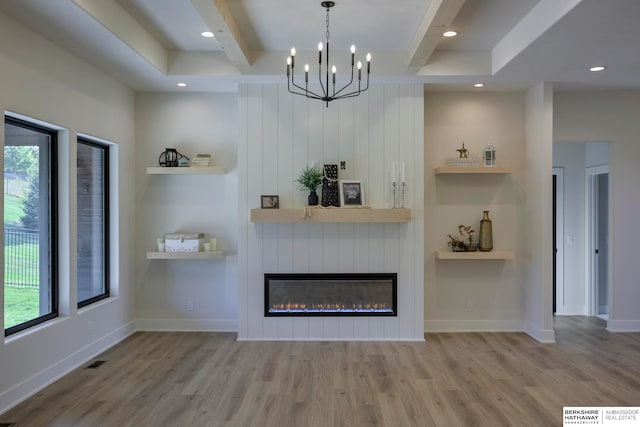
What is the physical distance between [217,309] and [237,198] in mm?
1350

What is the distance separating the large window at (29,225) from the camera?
138 inches

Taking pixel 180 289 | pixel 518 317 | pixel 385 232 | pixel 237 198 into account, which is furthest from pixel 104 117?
pixel 518 317

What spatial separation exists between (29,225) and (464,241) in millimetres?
4422

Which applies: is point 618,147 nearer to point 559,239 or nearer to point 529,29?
point 559,239

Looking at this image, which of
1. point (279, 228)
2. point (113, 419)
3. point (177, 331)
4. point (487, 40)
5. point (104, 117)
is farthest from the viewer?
point (177, 331)

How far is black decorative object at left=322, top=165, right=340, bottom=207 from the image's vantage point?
489 centimetres

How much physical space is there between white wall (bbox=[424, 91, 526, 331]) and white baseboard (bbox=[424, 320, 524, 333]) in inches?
1.5

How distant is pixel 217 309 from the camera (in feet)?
17.7

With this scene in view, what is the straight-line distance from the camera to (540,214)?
501 centimetres

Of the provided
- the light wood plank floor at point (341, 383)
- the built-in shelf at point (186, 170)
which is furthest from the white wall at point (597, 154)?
the built-in shelf at point (186, 170)

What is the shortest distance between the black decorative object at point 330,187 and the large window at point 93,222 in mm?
2365

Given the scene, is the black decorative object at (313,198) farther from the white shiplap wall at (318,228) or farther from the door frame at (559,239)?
the door frame at (559,239)

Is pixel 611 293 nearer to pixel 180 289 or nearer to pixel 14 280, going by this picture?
pixel 180 289

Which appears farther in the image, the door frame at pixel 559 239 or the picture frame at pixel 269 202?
the door frame at pixel 559 239
